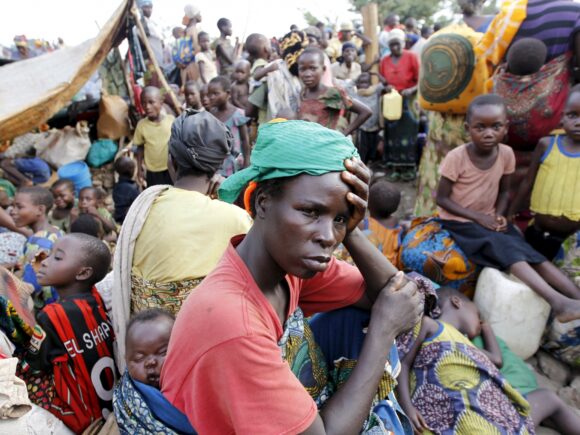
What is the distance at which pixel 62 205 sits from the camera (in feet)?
14.1

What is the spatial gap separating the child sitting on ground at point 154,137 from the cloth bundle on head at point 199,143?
124 inches

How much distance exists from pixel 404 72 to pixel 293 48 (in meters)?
2.63

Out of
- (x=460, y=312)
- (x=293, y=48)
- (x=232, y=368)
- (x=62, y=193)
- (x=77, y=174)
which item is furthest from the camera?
(x=77, y=174)

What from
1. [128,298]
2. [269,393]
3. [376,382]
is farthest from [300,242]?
[128,298]

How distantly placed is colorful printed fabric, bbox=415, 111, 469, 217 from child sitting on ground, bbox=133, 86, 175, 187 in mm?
2803

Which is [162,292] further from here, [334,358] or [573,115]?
[573,115]

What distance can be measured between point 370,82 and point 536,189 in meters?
4.74

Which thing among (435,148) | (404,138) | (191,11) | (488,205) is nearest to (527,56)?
(488,205)

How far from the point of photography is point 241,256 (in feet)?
4.07

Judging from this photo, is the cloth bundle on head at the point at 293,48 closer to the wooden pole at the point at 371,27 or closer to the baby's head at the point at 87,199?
the baby's head at the point at 87,199

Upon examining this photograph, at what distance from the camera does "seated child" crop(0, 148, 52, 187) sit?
5.81 meters

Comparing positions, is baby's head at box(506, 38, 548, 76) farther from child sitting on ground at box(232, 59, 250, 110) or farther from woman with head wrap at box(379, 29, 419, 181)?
child sitting on ground at box(232, 59, 250, 110)

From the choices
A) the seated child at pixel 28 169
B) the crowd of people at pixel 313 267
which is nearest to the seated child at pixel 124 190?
the crowd of people at pixel 313 267

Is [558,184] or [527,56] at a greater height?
[527,56]
